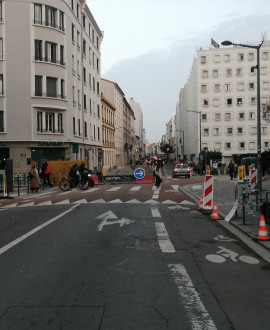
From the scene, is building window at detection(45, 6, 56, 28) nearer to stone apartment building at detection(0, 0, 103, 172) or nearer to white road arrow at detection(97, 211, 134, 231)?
stone apartment building at detection(0, 0, 103, 172)

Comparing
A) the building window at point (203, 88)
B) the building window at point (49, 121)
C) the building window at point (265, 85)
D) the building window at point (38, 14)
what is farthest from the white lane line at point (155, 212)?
the building window at point (265, 85)

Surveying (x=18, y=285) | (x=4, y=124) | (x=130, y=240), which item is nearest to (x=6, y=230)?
(x=130, y=240)

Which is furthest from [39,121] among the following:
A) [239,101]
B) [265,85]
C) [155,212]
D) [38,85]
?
[265,85]

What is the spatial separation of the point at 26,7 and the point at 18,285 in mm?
33413

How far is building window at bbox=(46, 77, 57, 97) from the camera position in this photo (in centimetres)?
3497

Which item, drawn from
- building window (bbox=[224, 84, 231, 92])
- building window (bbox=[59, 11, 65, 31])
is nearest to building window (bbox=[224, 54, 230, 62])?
building window (bbox=[224, 84, 231, 92])

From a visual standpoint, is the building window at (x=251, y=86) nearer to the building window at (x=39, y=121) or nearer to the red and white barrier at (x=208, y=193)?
the building window at (x=39, y=121)

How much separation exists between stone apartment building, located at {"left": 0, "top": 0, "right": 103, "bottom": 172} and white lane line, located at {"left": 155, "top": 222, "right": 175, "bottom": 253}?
2558 centimetres

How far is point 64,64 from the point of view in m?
36.3

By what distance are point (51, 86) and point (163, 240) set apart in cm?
2959

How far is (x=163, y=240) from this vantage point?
27.0 feet

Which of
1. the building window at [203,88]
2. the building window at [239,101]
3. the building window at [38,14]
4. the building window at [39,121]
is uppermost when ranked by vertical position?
the building window at [203,88]

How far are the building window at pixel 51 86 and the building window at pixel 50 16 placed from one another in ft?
16.1

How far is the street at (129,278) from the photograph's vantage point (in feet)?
13.4
